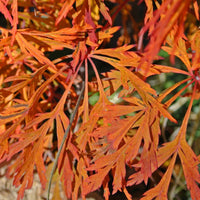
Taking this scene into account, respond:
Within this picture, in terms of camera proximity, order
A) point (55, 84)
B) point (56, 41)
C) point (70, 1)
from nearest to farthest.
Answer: point (70, 1) < point (56, 41) < point (55, 84)

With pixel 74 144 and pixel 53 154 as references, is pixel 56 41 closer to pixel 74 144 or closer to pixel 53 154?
pixel 74 144

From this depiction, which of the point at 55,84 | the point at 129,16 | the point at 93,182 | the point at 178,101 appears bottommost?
the point at 93,182

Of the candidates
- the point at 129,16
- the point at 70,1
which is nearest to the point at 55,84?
the point at 129,16

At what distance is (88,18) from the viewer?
54cm

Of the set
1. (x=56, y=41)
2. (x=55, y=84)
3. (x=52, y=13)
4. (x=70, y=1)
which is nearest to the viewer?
(x=70, y=1)

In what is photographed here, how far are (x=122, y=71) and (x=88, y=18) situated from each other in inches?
5.2

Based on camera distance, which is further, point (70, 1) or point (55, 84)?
point (55, 84)

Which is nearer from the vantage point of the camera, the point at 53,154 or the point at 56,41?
the point at 56,41

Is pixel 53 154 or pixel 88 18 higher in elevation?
pixel 88 18

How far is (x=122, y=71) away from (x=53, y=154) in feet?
1.68

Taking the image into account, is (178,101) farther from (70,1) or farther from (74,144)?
(70,1)

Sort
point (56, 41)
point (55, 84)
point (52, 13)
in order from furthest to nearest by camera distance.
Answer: point (55, 84), point (52, 13), point (56, 41)

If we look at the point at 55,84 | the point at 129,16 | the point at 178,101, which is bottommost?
the point at 178,101

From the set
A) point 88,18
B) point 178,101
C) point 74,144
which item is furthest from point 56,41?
point 178,101
